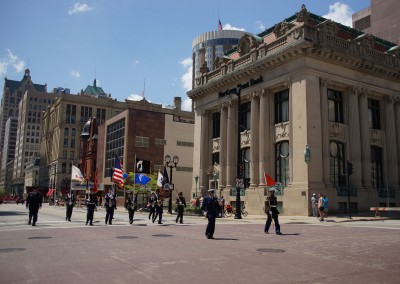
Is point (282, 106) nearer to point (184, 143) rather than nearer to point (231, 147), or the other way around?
point (231, 147)

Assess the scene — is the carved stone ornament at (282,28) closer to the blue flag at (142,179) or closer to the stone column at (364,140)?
the stone column at (364,140)

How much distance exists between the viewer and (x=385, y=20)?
5825 cm

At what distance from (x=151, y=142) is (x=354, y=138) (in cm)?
3513

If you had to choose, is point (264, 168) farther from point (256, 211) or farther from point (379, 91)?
point (379, 91)

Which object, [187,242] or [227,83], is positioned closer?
[187,242]

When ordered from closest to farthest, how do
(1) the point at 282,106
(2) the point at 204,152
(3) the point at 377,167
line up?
(1) the point at 282,106, (3) the point at 377,167, (2) the point at 204,152

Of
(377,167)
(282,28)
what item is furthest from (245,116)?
(377,167)

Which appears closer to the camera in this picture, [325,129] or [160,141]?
[325,129]

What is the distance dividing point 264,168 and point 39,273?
31.3 metres

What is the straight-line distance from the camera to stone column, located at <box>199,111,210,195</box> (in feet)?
155

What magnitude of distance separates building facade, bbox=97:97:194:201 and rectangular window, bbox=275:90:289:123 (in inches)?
1062

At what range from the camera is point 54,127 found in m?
127

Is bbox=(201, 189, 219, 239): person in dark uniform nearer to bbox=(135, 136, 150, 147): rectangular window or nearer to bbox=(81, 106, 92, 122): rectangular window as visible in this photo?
bbox=(135, 136, 150, 147): rectangular window

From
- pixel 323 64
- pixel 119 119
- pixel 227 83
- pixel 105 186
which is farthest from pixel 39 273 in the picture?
pixel 105 186
